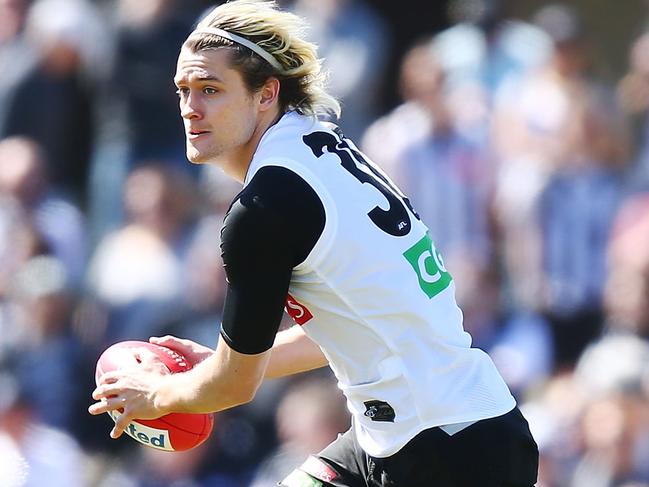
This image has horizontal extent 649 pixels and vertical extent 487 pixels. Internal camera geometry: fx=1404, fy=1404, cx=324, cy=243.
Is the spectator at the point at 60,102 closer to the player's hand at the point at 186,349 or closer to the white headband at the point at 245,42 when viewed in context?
the player's hand at the point at 186,349

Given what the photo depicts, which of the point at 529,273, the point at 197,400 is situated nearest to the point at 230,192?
the point at 529,273

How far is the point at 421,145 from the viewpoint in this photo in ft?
25.8

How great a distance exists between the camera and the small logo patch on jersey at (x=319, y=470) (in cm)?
411

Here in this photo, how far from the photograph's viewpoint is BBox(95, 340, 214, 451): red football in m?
4.17

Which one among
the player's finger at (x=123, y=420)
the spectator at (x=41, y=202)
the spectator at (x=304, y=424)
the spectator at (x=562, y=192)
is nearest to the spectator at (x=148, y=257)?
the spectator at (x=41, y=202)

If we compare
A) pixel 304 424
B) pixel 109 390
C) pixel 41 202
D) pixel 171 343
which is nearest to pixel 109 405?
pixel 109 390

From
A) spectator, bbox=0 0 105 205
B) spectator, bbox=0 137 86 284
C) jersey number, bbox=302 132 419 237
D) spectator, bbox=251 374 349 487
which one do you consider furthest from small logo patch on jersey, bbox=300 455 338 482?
spectator, bbox=0 0 105 205

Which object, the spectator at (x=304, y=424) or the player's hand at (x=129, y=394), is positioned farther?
the spectator at (x=304, y=424)

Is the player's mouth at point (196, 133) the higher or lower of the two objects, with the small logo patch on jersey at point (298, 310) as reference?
higher

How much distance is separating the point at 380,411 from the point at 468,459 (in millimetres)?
270

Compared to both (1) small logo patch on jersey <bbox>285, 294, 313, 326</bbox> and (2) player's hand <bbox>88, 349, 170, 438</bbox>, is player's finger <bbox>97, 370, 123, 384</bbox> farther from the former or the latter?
(1) small logo patch on jersey <bbox>285, 294, 313, 326</bbox>

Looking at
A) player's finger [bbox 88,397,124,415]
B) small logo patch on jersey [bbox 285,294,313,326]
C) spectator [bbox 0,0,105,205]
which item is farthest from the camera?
spectator [bbox 0,0,105,205]

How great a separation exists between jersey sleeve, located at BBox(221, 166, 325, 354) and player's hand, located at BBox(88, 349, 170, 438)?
0.38 metres

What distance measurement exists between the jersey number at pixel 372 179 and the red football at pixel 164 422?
0.83 m
